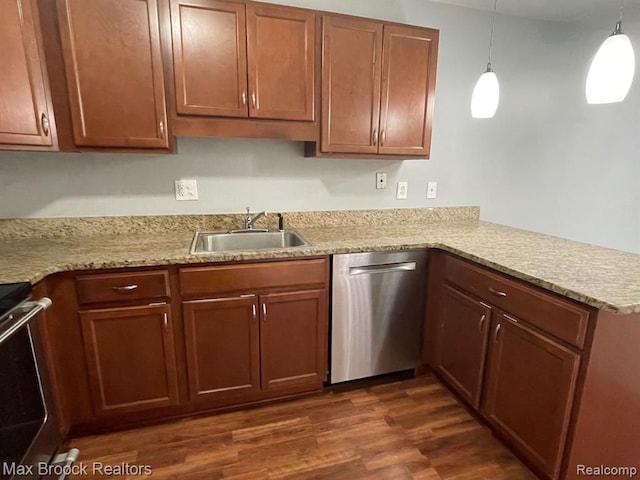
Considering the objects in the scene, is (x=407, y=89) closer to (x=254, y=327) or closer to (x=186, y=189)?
(x=186, y=189)

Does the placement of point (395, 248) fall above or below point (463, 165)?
below

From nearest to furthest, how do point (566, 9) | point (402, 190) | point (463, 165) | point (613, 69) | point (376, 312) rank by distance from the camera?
point (613, 69) < point (376, 312) < point (566, 9) < point (402, 190) < point (463, 165)

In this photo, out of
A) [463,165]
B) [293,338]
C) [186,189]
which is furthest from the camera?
[463,165]

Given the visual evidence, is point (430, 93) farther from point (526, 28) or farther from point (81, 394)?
point (81, 394)

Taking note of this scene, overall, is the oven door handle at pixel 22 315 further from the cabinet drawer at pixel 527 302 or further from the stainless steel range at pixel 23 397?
the cabinet drawer at pixel 527 302

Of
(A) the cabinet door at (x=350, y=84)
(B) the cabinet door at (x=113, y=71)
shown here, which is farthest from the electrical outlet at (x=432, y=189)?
(B) the cabinet door at (x=113, y=71)

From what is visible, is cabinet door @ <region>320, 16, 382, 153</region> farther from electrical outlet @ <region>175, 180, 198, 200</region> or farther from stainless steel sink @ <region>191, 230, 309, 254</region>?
electrical outlet @ <region>175, 180, 198, 200</region>

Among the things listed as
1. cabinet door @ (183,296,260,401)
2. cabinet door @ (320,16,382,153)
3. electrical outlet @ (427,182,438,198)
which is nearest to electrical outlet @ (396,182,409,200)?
electrical outlet @ (427,182,438,198)

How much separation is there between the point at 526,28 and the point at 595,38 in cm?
53

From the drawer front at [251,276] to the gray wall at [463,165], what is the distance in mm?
642

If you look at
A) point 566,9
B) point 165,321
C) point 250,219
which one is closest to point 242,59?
point 250,219

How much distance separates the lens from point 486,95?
1.71 m

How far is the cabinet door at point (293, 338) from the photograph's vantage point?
178 cm

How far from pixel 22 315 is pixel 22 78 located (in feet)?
3.38
